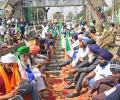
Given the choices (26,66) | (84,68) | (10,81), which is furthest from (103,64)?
(10,81)

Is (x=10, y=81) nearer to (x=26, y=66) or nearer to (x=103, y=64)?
(x=26, y=66)

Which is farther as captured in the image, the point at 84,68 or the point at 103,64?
the point at 84,68

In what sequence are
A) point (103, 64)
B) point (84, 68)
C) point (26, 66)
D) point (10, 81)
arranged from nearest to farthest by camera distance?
point (10, 81), point (103, 64), point (26, 66), point (84, 68)

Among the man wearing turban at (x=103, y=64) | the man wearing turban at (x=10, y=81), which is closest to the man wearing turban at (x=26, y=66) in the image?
the man wearing turban at (x=10, y=81)

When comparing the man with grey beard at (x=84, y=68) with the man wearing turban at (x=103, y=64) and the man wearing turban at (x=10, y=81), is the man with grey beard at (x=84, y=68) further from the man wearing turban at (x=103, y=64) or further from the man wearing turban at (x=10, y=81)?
the man wearing turban at (x=10, y=81)

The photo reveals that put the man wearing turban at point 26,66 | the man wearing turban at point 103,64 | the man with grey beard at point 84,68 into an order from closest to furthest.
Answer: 1. the man wearing turban at point 103,64
2. the man wearing turban at point 26,66
3. the man with grey beard at point 84,68

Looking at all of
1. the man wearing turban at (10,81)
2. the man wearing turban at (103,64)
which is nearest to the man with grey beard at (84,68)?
the man wearing turban at (103,64)

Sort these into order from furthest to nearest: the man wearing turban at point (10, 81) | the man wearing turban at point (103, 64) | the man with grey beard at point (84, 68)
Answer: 1. the man with grey beard at point (84, 68)
2. the man wearing turban at point (103, 64)
3. the man wearing turban at point (10, 81)

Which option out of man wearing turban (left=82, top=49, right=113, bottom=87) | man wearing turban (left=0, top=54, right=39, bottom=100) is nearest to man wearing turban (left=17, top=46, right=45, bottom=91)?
man wearing turban (left=0, top=54, right=39, bottom=100)

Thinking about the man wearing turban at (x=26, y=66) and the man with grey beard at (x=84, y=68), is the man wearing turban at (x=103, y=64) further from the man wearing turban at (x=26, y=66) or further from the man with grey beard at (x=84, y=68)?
the man wearing turban at (x=26, y=66)

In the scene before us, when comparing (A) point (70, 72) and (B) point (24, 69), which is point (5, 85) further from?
(A) point (70, 72)

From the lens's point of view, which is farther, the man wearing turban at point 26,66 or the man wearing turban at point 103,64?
the man wearing turban at point 26,66

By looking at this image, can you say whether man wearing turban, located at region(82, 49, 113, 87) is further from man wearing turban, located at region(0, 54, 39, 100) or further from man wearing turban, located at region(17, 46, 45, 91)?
man wearing turban, located at region(0, 54, 39, 100)

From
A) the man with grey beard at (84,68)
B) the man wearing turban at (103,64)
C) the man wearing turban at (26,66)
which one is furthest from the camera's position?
the man with grey beard at (84,68)
